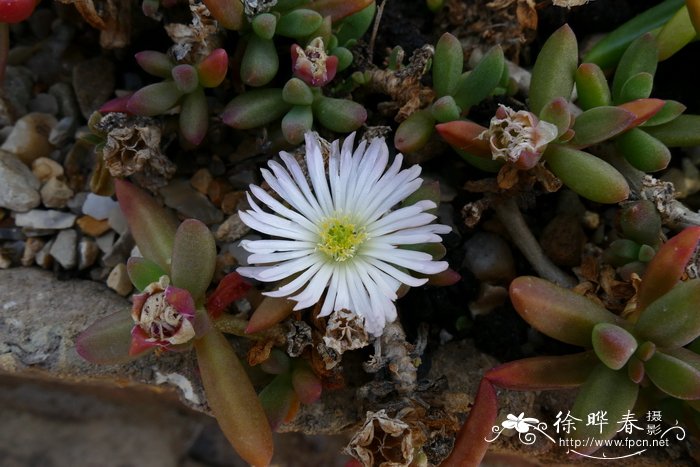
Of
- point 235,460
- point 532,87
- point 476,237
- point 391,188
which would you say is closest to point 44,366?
point 235,460

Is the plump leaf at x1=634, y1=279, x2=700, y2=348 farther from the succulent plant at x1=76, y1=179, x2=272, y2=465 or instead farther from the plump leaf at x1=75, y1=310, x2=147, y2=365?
the plump leaf at x1=75, y1=310, x2=147, y2=365

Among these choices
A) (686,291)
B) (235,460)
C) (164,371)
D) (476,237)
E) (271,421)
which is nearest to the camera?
(686,291)

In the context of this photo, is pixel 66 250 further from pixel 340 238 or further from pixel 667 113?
pixel 667 113

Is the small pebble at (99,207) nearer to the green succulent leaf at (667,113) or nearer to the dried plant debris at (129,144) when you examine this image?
the dried plant debris at (129,144)

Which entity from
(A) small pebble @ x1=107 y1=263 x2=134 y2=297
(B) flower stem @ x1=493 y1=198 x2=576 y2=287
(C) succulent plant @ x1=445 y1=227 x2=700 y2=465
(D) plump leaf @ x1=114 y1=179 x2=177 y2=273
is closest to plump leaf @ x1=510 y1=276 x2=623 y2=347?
(C) succulent plant @ x1=445 y1=227 x2=700 y2=465

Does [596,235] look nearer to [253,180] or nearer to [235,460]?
[253,180]

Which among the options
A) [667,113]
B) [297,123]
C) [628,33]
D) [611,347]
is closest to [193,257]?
[297,123]
